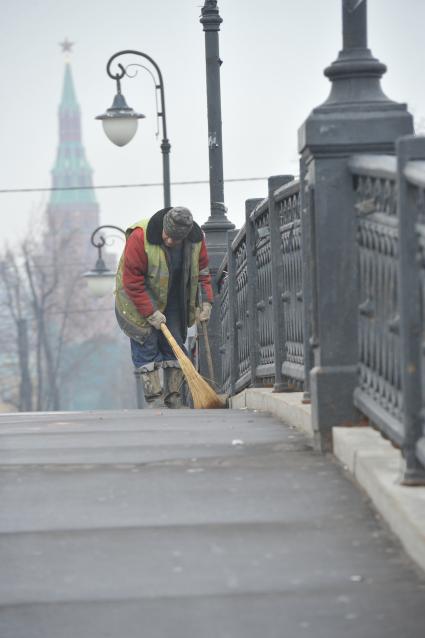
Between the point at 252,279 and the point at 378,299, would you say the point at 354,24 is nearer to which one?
the point at 378,299

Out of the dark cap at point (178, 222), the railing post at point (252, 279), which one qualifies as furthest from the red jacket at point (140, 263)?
the railing post at point (252, 279)

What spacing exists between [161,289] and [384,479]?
8924 millimetres

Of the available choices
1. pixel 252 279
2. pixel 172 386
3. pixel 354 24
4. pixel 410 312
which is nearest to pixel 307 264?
pixel 354 24

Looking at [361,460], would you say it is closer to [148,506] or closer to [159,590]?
[148,506]

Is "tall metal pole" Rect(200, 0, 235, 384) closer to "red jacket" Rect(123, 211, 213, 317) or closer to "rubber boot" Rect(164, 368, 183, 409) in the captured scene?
"rubber boot" Rect(164, 368, 183, 409)

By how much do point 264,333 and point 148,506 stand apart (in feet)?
17.4

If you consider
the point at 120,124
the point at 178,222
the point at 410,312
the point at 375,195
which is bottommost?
the point at 410,312

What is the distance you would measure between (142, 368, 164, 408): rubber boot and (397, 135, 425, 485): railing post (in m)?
9.57

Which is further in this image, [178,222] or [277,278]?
[178,222]

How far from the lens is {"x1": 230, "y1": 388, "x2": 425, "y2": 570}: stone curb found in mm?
5180

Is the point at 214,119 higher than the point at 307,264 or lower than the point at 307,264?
higher

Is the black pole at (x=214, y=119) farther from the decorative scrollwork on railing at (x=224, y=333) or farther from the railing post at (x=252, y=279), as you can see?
the railing post at (x=252, y=279)

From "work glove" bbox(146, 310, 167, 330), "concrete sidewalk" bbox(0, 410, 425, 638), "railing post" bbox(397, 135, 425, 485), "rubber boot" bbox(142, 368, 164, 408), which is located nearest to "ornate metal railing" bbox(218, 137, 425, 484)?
"railing post" bbox(397, 135, 425, 485)

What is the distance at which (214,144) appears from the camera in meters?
18.8
